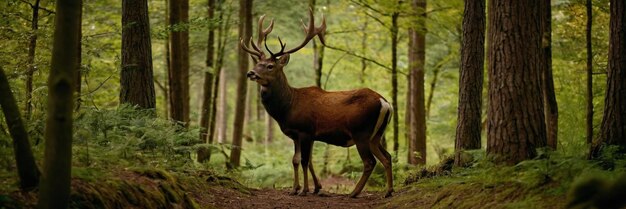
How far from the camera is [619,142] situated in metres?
6.79

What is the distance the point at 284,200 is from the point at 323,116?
5.63 ft

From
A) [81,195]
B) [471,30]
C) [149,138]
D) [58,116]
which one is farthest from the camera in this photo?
[471,30]

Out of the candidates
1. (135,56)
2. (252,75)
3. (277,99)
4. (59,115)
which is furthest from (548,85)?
(59,115)

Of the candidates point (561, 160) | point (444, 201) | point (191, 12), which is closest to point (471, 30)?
point (444, 201)

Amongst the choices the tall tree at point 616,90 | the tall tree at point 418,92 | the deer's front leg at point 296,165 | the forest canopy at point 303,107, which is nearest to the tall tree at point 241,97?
the forest canopy at point 303,107

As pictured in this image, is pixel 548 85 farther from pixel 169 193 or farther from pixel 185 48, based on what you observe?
pixel 185 48

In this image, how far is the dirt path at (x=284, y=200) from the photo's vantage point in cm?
880

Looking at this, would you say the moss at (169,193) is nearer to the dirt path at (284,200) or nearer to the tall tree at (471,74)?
the dirt path at (284,200)

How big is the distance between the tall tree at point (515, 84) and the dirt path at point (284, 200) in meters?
2.51

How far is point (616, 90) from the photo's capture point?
700 cm

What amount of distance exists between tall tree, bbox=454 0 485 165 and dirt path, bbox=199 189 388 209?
6.18 ft

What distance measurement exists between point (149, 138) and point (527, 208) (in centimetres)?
502

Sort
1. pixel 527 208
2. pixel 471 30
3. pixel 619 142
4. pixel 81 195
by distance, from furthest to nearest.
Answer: pixel 471 30, pixel 619 142, pixel 527 208, pixel 81 195

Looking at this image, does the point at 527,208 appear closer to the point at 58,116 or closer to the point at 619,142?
the point at 619,142
